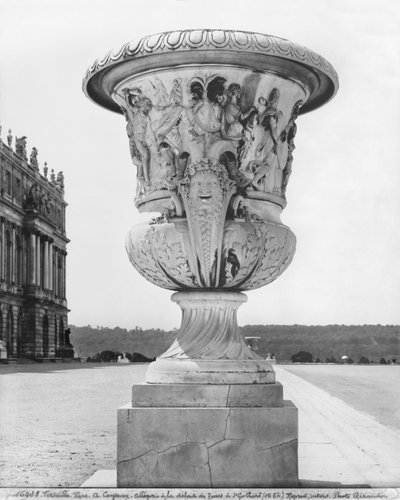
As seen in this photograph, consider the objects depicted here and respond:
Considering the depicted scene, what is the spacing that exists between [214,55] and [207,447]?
6.33ft

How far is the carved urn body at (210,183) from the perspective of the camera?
13.1 feet

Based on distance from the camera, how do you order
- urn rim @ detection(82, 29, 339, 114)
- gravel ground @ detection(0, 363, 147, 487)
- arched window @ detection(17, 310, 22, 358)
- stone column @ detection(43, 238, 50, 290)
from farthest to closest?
stone column @ detection(43, 238, 50, 290) < arched window @ detection(17, 310, 22, 358) < gravel ground @ detection(0, 363, 147, 487) < urn rim @ detection(82, 29, 339, 114)

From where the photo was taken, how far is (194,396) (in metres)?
3.92

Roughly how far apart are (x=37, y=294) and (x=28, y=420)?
53198 mm

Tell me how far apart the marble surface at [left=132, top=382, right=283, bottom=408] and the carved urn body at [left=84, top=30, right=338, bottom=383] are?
0.21 feet

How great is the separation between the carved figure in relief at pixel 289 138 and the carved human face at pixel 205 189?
1.67 feet

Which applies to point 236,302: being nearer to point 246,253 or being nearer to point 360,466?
point 246,253

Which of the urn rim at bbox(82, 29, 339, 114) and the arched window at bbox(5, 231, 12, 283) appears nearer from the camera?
the urn rim at bbox(82, 29, 339, 114)

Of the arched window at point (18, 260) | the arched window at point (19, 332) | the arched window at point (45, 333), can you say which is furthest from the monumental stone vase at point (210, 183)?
the arched window at point (45, 333)

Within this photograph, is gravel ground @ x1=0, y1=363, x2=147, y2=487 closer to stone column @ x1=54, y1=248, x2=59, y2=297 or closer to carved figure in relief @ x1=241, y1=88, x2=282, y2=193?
carved figure in relief @ x1=241, y1=88, x2=282, y2=193

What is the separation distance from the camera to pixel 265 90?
4.10 m

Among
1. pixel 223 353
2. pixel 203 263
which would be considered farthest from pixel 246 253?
pixel 223 353

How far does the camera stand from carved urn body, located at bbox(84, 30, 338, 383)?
13.1 ft

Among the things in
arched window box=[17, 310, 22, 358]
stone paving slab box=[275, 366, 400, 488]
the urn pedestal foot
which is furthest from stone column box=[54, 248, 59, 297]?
the urn pedestal foot
